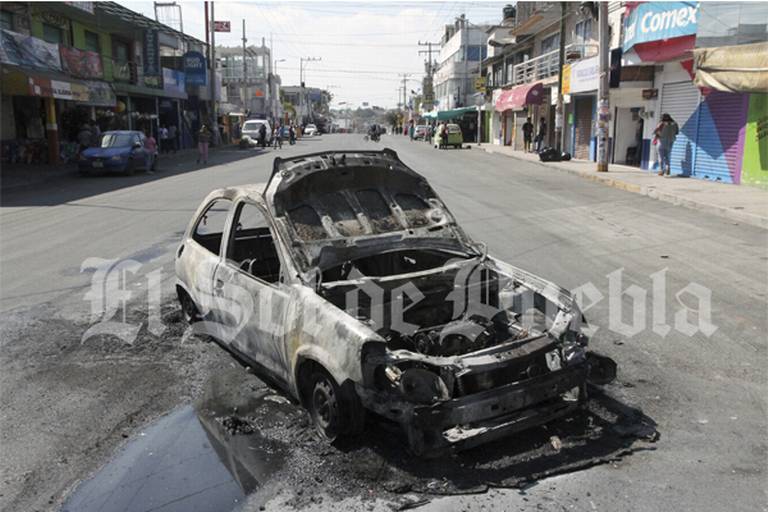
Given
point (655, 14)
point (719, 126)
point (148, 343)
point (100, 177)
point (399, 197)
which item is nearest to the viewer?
point (399, 197)

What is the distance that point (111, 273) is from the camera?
8570 millimetres

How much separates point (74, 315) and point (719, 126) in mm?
17895

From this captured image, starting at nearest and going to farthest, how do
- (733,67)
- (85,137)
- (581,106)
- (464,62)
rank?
(733,67), (85,137), (581,106), (464,62)

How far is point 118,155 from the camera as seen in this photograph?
23375 mm

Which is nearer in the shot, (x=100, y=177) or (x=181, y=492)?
(x=181, y=492)

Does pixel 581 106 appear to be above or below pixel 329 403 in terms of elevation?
above

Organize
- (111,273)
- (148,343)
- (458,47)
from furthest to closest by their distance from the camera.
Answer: (458,47) → (111,273) → (148,343)

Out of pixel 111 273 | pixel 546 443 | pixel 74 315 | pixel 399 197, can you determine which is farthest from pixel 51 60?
pixel 546 443

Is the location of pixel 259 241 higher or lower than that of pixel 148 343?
higher

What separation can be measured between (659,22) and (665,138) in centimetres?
361

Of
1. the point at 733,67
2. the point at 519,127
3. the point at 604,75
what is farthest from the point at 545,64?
the point at 733,67

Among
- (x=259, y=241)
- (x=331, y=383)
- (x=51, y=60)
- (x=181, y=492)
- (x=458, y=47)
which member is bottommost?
(x=181, y=492)

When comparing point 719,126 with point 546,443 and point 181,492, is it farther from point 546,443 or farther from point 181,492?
point 181,492

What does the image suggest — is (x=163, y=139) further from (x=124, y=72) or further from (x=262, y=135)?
(x=262, y=135)
